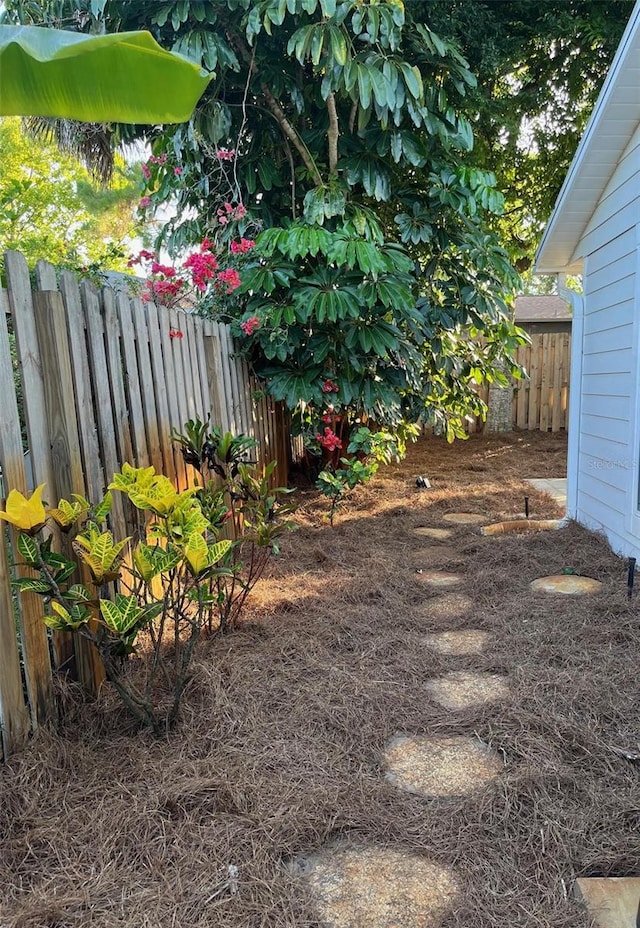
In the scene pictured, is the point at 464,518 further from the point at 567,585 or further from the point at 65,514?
the point at 65,514

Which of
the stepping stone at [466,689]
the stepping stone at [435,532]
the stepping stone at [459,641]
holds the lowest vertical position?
the stepping stone at [435,532]

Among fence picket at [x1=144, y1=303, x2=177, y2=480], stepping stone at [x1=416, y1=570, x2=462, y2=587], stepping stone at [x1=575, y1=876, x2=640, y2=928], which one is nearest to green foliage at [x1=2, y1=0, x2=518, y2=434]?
fence picket at [x1=144, y1=303, x2=177, y2=480]

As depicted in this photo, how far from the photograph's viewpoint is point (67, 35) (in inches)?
58.7

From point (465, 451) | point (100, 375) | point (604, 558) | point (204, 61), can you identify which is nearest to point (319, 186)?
point (204, 61)

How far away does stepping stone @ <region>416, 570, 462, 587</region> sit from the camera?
12.9 feet

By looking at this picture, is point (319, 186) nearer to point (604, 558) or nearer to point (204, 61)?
point (204, 61)

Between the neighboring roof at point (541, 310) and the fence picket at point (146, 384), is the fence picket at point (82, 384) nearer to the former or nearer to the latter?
the fence picket at point (146, 384)

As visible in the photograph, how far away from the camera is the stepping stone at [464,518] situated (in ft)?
17.9

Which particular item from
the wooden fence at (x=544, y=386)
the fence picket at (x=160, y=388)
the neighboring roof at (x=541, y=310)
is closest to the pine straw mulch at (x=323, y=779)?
the fence picket at (x=160, y=388)

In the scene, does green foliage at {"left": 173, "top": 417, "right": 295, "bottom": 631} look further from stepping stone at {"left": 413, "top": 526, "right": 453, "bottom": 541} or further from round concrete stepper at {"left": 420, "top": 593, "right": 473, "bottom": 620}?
stepping stone at {"left": 413, "top": 526, "right": 453, "bottom": 541}

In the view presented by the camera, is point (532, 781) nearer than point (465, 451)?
Yes

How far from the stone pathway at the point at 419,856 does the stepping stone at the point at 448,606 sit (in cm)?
22

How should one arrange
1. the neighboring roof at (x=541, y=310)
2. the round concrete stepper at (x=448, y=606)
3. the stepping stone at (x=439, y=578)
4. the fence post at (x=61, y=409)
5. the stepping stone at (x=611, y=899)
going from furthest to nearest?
the neighboring roof at (x=541, y=310)
the stepping stone at (x=439, y=578)
the round concrete stepper at (x=448, y=606)
the fence post at (x=61, y=409)
the stepping stone at (x=611, y=899)

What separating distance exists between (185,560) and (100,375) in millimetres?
979
